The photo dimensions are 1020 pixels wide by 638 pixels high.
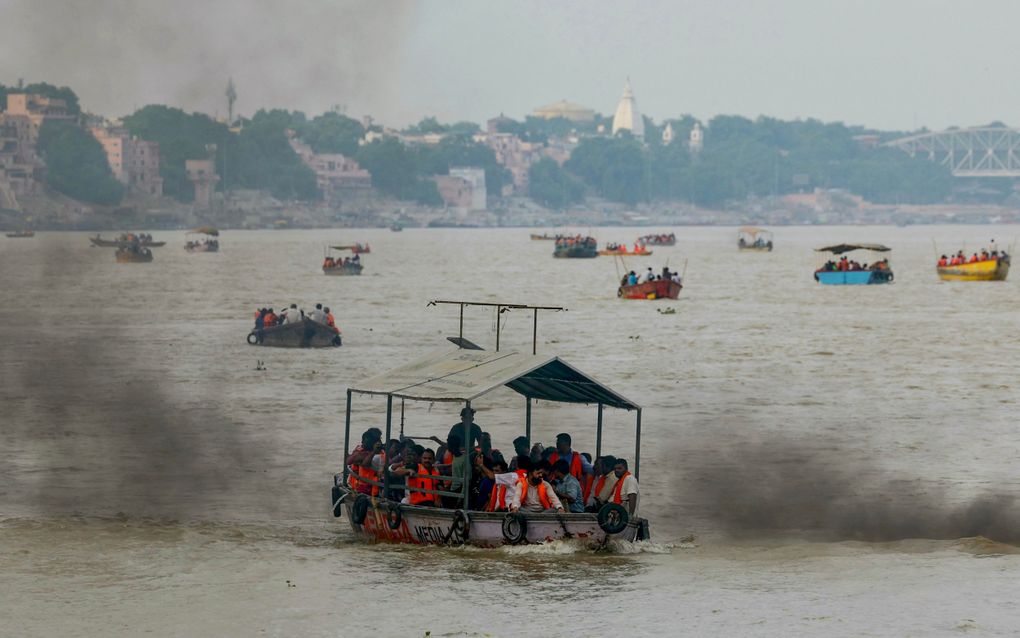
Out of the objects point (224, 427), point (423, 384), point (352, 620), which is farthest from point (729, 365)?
point (352, 620)

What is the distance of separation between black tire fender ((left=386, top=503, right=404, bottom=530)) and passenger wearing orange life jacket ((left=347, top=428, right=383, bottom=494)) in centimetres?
52

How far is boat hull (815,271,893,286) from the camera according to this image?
9419cm

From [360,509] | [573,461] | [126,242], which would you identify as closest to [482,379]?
[573,461]

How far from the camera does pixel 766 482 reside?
26.6 metres

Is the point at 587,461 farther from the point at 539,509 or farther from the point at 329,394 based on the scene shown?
the point at 329,394

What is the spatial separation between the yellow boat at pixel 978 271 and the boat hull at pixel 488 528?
7919 centimetres

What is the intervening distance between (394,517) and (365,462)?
41.3 inches

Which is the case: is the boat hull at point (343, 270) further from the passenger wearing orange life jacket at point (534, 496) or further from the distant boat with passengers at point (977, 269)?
the passenger wearing orange life jacket at point (534, 496)

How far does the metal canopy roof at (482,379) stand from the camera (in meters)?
20.3

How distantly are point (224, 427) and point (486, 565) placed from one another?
14.0 metres

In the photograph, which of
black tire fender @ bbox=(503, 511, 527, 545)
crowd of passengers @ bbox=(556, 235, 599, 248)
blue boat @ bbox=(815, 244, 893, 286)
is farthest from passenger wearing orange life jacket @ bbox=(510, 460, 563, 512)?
crowd of passengers @ bbox=(556, 235, 599, 248)

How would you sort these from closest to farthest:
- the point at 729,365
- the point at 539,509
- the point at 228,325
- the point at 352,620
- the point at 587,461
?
the point at 352,620, the point at 539,509, the point at 587,461, the point at 729,365, the point at 228,325

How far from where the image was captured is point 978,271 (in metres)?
95.9

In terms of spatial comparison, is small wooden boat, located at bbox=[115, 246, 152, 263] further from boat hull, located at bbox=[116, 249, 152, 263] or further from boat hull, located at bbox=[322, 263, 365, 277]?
boat hull, located at bbox=[322, 263, 365, 277]
